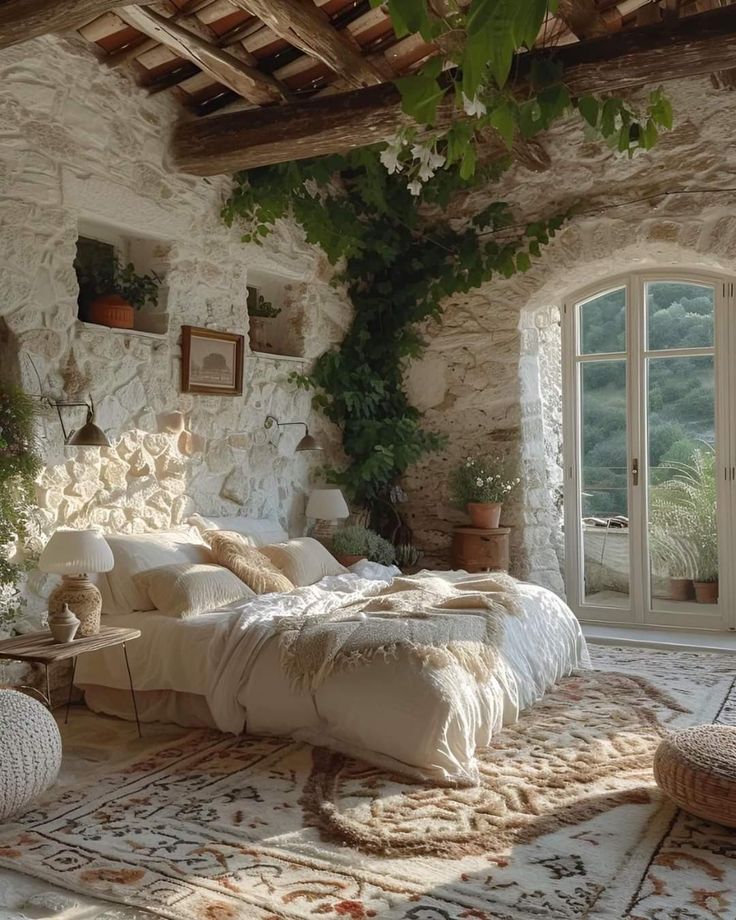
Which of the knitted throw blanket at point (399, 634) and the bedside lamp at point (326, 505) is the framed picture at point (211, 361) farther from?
the knitted throw blanket at point (399, 634)

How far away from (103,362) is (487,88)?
239cm

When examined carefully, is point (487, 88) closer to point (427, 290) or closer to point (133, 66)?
point (133, 66)

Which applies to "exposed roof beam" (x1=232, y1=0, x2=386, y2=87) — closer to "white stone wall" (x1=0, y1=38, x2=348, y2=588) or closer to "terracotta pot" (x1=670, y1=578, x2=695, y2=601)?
"white stone wall" (x1=0, y1=38, x2=348, y2=588)

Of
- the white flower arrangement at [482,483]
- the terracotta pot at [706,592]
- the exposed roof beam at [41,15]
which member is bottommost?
the terracotta pot at [706,592]

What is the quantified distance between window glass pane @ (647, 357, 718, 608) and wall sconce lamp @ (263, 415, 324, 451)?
238cm

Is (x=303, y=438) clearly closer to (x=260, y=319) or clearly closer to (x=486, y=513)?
(x=260, y=319)


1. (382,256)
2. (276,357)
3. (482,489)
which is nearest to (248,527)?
(276,357)

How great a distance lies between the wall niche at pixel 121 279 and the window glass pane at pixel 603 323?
10.1 feet

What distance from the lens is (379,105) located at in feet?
14.5

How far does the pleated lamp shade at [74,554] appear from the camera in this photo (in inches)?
147

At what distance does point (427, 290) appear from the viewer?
6.54 metres

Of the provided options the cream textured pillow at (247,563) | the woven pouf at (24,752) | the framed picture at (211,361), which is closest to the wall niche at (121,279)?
the framed picture at (211,361)

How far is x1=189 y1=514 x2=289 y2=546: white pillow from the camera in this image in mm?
5133

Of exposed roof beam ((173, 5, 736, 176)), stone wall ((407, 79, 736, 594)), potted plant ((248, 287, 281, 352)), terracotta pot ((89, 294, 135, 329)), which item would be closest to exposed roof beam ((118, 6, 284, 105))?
exposed roof beam ((173, 5, 736, 176))
